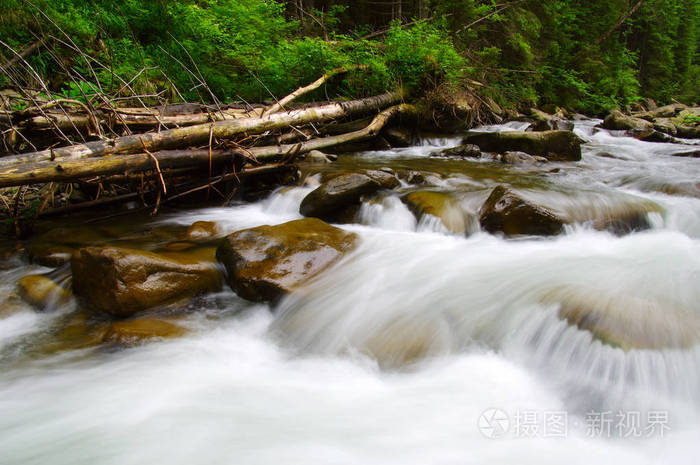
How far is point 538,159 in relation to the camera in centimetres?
712

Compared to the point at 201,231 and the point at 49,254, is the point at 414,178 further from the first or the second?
the point at 49,254

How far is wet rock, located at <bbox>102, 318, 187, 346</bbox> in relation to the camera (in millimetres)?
2527

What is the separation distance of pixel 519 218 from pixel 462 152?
4.28 meters

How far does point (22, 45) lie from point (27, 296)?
638 cm

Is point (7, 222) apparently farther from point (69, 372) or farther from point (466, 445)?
point (466, 445)

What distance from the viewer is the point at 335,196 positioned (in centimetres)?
452

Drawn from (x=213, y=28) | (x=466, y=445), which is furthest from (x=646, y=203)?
(x=213, y=28)

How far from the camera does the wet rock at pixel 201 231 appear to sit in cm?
403

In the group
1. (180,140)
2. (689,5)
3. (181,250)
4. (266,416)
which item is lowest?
(266,416)

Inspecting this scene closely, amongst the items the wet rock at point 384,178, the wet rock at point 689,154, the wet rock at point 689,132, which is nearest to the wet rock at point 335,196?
the wet rock at point 384,178

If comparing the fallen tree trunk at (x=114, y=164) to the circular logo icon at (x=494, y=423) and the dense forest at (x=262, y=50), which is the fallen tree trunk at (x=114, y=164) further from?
the circular logo icon at (x=494, y=423)

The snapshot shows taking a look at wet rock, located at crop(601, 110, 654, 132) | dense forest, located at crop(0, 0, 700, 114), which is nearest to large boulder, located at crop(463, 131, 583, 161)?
dense forest, located at crop(0, 0, 700, 114)

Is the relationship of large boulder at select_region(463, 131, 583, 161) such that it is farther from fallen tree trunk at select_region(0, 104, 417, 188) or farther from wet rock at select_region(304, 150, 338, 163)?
fallen tree trunk at select_region(0, 104, 417, 188)

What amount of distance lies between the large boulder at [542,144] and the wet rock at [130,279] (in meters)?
6.66
